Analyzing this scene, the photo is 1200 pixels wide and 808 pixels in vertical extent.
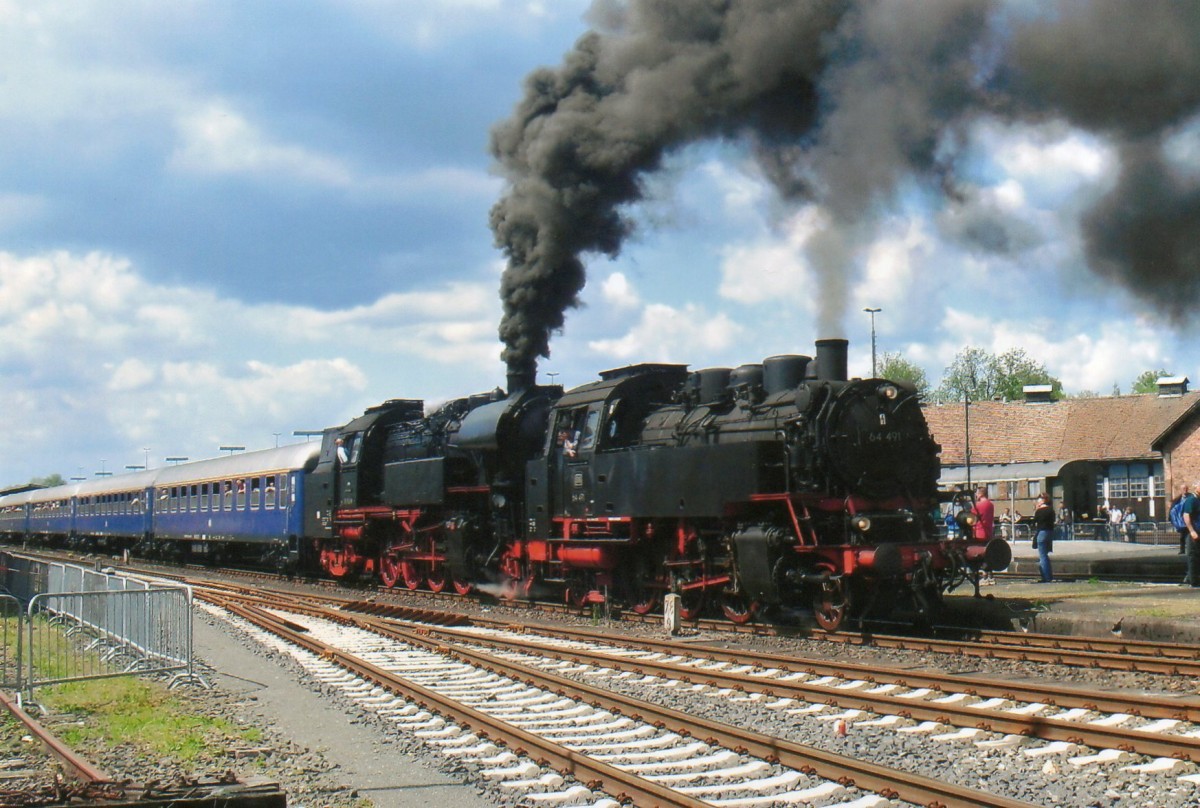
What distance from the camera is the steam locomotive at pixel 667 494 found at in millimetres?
12719

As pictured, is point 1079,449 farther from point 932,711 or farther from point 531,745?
point 531,745

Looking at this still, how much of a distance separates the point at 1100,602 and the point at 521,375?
10.1 m

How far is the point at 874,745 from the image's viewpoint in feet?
23.7

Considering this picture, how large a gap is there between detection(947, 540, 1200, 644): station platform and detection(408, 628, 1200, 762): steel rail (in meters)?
5.05

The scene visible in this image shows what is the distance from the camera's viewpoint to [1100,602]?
560 inches

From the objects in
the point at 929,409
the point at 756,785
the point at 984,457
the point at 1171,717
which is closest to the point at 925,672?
the point at 1171,717

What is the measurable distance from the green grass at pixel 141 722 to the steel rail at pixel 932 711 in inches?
147

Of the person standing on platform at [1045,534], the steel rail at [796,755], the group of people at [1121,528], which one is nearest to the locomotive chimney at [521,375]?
the person standing on platform at [1045,534]

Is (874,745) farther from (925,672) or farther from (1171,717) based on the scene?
(925,672)

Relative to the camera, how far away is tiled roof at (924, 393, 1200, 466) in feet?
158

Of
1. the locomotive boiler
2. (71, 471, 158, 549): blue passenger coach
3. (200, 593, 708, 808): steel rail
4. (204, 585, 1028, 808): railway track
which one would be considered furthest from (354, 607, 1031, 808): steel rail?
(71, 471, 158, 549): blue passenger coach

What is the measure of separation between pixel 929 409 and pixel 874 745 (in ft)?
170

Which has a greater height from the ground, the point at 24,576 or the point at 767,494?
the point at 767,494

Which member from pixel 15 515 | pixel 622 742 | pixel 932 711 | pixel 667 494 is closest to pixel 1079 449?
pixel 667 494
